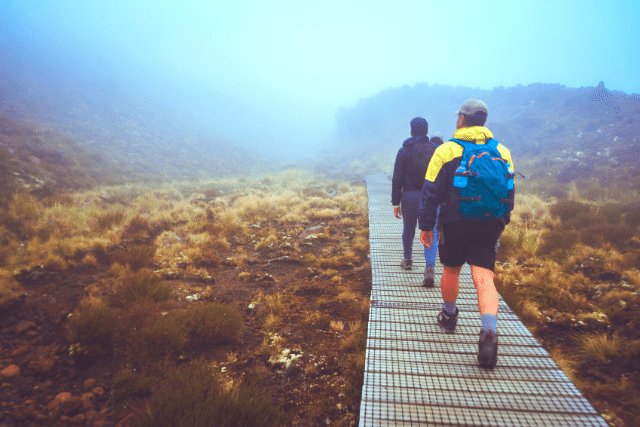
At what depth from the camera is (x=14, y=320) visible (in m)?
3.79

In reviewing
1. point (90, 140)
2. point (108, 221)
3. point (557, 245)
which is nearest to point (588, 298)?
point (557, 245)

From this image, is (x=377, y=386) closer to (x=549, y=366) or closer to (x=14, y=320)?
(x=549, y=366)

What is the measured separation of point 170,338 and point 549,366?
4079mm

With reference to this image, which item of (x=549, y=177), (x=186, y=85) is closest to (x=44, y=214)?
(x=549, y=177)

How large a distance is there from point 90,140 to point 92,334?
32962mm

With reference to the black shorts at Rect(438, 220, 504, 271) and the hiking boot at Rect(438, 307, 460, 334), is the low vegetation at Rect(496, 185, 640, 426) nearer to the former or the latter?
the hiking boot at Rect(438, 307, 460, 334)

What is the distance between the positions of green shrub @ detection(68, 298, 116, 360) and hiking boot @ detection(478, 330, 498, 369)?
416cm

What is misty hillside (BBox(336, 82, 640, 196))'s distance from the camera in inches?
720

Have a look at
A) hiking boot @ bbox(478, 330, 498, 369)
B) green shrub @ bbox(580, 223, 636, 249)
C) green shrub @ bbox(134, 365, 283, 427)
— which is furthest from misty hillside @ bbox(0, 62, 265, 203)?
green shrub @ bbox(580, 223, 636, 249)

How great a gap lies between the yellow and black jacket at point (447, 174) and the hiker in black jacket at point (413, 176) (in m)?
1.34

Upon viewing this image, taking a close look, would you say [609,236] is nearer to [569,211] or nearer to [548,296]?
[569,211]

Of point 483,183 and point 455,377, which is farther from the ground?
point 483,183

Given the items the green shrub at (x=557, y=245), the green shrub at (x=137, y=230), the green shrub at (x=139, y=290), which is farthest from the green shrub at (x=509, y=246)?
the green shrub at (x=137, y=230)

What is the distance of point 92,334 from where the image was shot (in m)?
3.33
